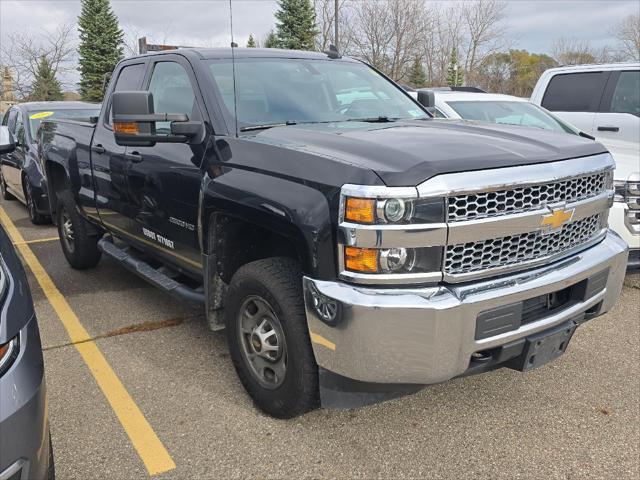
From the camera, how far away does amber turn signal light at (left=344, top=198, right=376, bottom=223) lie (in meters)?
2.25

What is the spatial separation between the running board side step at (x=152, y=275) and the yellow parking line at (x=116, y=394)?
0.59 meters

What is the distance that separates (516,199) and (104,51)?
117 feet

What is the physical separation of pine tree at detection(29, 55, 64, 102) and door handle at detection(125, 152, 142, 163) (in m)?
28.4

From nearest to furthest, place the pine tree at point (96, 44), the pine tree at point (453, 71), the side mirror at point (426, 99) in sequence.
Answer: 1. the side mirror at point (426, 99)
2. the pine tree at point (96, 44)
3. the pine tree at point (453, 71)

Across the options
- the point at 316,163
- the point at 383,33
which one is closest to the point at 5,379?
the point at 316,163

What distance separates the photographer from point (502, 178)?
239 cm

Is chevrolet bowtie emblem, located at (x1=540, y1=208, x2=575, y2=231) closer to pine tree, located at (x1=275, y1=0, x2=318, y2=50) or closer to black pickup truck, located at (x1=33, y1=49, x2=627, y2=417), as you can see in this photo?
black pickup truck, located at (x1=33, y1=49, x2=627, y2=417)

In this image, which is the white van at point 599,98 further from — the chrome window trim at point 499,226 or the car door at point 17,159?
the car door at point 17,159

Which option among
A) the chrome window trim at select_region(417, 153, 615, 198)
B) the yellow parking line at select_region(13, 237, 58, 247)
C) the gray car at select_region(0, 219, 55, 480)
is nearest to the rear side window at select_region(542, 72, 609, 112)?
the chrome window trim at select_region(417, 153, 615, 198)

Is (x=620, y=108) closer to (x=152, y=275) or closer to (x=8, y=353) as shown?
(x=152, y=275)

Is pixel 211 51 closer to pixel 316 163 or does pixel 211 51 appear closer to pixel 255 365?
pixel 316 163

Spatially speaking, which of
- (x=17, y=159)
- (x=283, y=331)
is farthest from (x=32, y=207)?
(x=283, y=331)

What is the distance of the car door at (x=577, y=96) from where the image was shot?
7.33m

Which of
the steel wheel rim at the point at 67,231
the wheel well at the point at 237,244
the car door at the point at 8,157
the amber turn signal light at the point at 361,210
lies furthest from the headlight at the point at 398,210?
the car door at the point at 8,157
